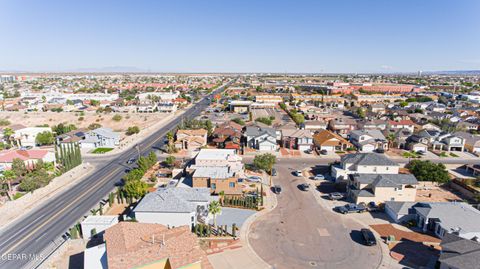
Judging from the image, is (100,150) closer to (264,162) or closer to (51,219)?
(51,219)

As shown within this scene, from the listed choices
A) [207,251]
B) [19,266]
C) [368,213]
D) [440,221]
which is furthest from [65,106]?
[440,221]

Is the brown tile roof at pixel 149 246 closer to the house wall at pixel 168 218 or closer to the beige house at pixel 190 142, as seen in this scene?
the house wall at pixel 168 218

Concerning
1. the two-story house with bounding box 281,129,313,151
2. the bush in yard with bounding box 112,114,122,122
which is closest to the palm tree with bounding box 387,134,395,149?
the two-story house with bounding box 281,129,313,151

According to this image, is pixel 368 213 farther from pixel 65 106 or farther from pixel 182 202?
pixel 65 106

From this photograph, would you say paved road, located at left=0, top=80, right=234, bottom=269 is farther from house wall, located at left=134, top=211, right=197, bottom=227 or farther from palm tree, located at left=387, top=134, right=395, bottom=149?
palm tree, located at left=387, top=134, right=395, bottom=149

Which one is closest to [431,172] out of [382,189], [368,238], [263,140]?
[382,189]
